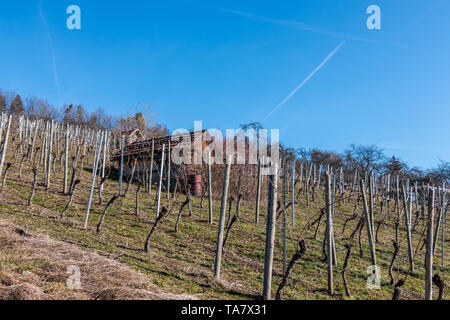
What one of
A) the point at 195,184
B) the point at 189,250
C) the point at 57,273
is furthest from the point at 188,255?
the point at 195,184

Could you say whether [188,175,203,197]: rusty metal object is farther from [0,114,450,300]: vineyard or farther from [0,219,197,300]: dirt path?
[0,219,197,300]: dirt path

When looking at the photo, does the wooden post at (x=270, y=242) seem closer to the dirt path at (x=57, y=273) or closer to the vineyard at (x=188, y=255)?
the vineyard at (x=188, y=255)

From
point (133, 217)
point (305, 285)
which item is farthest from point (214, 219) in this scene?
point (305, 285)

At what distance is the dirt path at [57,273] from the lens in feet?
12.8

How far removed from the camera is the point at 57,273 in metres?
4.49

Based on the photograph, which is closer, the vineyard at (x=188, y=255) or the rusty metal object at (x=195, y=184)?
the vineyard at (x=188, y=255)

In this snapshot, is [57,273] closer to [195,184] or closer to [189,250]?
[189,250]

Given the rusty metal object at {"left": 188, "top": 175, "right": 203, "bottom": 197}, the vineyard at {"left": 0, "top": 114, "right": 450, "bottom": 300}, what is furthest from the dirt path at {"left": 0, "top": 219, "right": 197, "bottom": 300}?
the rusty metal object at {"left": 188, "top": 175, "right": 203, "bottom": 197}

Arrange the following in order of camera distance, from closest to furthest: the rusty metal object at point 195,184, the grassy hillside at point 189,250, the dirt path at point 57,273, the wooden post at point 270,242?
the dirt path at point 57,273, the wooden post at point 270,242, the grassy hillside at point 189,250, the rusty metal object at point 195,184

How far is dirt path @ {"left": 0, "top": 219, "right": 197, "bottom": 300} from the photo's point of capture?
3.89 m

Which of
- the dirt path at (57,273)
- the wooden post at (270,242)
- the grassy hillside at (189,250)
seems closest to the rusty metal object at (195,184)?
the grassy hillside at (189,250)

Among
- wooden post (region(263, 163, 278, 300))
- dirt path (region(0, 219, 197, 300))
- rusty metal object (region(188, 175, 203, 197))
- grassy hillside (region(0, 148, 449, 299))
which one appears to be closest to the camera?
dirt path (region(0, 219, 197, 300))
